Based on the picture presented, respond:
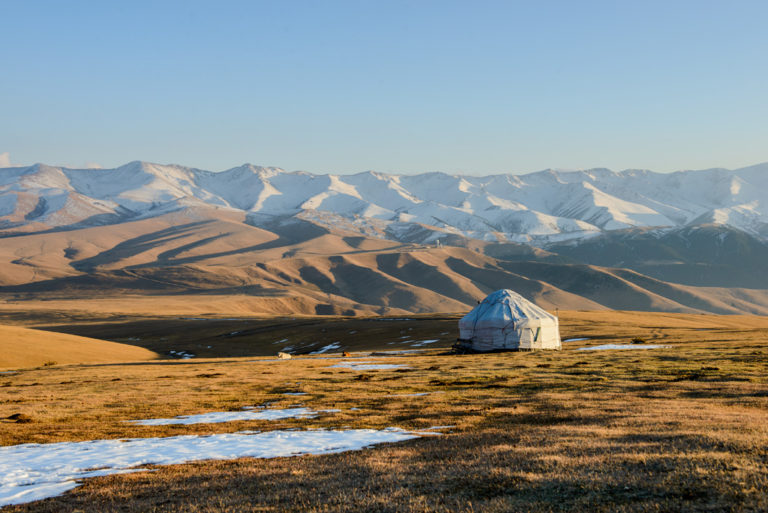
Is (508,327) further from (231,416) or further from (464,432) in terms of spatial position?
(464,432)

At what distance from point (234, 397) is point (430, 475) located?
2229cm

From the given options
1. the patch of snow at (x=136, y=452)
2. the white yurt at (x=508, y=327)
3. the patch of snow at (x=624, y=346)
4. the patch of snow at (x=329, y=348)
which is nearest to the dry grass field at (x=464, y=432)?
the patch of snow at (x=136, y=452)

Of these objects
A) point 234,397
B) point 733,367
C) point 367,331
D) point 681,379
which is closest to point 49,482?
point 234,397

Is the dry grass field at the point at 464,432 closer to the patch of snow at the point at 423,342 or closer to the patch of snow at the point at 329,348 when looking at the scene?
the patch of snow at the point at 423,342

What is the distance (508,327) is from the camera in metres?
72.8

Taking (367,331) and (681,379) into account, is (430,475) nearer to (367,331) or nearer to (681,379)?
(681,379)

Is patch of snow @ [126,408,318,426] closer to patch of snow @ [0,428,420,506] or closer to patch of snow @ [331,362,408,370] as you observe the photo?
patch of snow @ [0,428,420,506]

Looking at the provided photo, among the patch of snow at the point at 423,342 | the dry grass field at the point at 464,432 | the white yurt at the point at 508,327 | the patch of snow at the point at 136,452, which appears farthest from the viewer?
the patch of snow at the point at 423,342

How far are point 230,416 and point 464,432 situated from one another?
11098 mm

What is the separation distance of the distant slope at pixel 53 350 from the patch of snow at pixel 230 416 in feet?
167

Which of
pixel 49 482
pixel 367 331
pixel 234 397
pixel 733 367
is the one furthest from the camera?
pixel 367 331

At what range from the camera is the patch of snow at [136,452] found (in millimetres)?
16734

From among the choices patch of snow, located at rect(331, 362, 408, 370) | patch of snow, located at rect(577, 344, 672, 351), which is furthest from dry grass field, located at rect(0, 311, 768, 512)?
patch of snow, located at rect(577, 344, 672, 351)

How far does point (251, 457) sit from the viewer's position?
1920 centimetres
